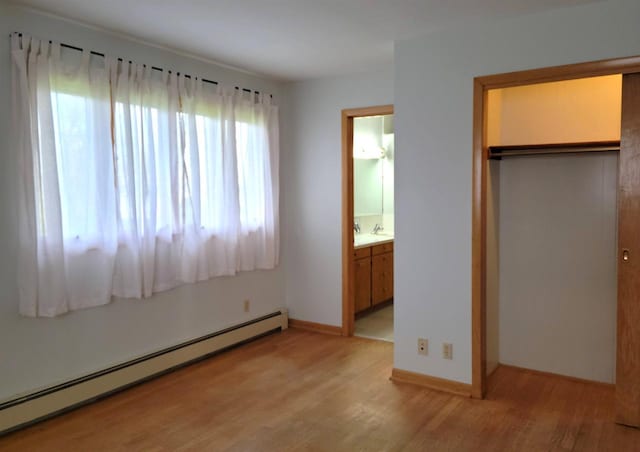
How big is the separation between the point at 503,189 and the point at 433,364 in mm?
1488

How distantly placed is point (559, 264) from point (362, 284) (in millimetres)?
2219

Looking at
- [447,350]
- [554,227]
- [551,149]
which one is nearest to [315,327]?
[447,350]

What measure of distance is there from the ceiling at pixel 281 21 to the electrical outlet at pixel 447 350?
7.29 ft

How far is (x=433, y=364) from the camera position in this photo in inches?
144

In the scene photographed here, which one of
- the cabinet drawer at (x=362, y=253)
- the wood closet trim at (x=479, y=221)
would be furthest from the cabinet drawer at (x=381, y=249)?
the wood closet trim at (x=479, y=221)

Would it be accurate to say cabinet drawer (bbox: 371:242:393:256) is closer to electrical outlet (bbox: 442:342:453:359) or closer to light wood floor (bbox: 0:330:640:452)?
light wood floor (bbox: 0:330:640:452)

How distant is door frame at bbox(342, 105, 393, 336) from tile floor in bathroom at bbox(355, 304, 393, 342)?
0.71ft

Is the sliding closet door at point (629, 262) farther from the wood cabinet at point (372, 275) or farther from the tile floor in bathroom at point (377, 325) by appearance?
the wood cabinet at point (372, 275)

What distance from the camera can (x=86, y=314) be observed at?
11.3 ft

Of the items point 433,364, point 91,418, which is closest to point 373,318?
point 433,364

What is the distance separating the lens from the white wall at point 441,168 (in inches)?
129

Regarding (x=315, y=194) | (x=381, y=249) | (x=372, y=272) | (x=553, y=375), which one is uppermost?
(x=315, y=194)

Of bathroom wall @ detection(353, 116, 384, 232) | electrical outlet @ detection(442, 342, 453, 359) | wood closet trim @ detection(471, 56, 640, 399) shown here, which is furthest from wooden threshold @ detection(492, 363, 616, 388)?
bathroom wall @ detection(353, 116, 384, 232)

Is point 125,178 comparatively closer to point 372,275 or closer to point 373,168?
point 372,275
